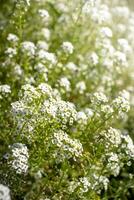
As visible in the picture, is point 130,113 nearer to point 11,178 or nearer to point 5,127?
point 5,127

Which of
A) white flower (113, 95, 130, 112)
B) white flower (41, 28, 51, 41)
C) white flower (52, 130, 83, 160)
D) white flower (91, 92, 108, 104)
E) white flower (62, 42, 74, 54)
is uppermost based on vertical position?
white flower (41, 28, 51, 41)

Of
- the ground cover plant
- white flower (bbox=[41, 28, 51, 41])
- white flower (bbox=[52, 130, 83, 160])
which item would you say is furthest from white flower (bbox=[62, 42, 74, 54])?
white flower (bbox=[52, 130, 83, 160])

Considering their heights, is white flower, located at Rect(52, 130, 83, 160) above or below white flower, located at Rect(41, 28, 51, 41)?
below

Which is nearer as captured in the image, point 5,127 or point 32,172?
point 32,172

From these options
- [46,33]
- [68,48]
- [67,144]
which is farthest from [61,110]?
[46,33]

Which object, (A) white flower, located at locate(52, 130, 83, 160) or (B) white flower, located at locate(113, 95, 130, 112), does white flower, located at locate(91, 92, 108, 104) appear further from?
(A) white flower, located at locate(52, 130, 83, 160)

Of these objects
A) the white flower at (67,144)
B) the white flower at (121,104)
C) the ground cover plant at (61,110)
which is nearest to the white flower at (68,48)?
the ground cover plant at (61,110)

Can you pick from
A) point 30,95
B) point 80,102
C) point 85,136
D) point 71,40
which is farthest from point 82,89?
point 30,95

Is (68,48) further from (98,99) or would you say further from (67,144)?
(67,144)

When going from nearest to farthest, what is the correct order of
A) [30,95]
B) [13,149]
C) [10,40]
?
[13,149] → [30,95] → [10,40]
